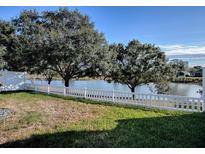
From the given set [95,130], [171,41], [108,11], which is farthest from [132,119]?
[171,41]

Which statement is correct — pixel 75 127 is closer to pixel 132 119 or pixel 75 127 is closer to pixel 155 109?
pixel 132 119

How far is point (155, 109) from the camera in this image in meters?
9.02

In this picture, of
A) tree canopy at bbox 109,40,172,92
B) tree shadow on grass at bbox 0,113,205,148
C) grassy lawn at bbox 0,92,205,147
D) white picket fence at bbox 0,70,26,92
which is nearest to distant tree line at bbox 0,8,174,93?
tree canopy at bbox 109,40,172,92

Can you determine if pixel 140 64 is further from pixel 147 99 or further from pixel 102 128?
pixel 102 128

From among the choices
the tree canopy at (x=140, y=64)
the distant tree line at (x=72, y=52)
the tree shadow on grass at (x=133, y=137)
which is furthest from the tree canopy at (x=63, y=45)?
the tree shadow on grass at (x=133, y=137)

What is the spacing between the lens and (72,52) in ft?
48.2

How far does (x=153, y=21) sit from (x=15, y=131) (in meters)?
15.9

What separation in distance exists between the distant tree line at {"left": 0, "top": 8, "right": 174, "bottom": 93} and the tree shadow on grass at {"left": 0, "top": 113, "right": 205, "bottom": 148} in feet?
24.5

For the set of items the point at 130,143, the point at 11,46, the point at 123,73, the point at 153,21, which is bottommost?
the point at 130,143

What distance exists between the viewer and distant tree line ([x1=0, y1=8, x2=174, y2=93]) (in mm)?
14938

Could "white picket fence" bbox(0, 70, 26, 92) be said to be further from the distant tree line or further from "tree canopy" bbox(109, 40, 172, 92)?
"tree canopy" bbox(109, 40, 172, 92)

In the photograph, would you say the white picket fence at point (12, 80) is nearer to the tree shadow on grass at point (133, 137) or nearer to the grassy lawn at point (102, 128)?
the grassy lawn at point (102, 128)

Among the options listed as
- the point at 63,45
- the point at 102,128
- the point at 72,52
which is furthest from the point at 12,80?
the point at 102,128

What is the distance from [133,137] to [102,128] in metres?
1.00
